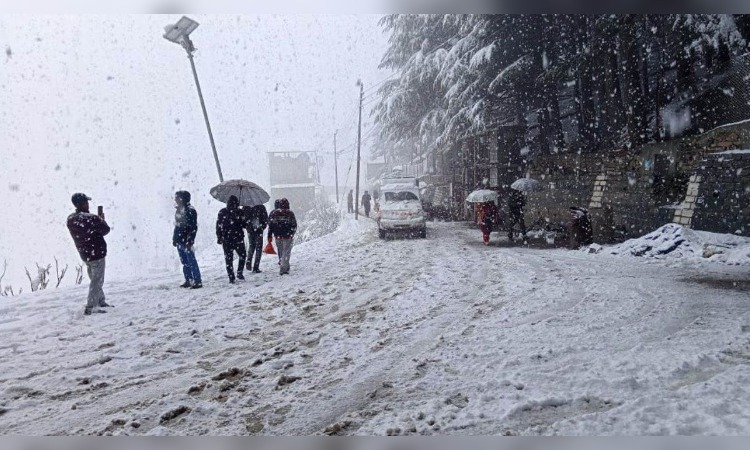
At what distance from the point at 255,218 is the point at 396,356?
6073 millimetres

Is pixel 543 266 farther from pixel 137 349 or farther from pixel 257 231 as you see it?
pixel 137 349

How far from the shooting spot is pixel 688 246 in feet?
30.4

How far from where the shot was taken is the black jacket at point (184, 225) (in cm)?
774

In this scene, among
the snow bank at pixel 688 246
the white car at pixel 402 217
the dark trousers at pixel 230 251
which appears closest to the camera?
the dark trousers at pixel 230 251

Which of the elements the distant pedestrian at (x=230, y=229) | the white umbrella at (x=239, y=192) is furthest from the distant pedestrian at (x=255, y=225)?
the distant pedestrian at (x=230, y=229)

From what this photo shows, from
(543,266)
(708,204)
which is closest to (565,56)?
(708,204)

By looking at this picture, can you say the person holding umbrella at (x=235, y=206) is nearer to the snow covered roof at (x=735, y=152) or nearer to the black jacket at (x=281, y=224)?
the black jacket at (x=281, y=224)

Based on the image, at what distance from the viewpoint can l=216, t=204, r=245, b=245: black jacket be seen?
8.18 m

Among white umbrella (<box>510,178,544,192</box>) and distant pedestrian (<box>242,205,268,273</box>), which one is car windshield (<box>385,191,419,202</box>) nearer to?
white umbrella (<box>510,178,544,192</box>)

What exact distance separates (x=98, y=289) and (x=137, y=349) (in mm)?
2311

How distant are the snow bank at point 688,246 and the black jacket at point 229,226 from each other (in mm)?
9207

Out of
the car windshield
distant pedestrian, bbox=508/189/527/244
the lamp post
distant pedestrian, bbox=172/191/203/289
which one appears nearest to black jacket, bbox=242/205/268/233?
distant pedestrian, bbox=172/191/203/289

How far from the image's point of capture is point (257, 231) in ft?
31.3

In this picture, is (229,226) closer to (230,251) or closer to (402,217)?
(230,251)
